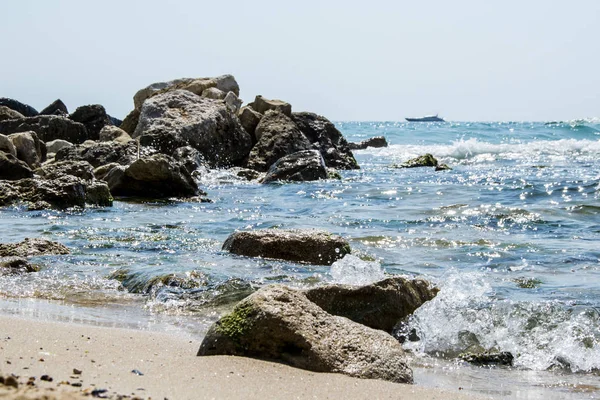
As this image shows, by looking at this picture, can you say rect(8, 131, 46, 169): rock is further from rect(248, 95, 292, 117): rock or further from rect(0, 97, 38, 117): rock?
rect(0, 97, 38, 117): rock

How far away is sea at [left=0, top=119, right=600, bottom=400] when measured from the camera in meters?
5.16

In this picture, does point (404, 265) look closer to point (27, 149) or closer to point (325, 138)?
point (27, 149)

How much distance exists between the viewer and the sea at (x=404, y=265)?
516 cm

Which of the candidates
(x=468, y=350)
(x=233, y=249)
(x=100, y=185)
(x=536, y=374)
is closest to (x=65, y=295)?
(x=233, y=249)

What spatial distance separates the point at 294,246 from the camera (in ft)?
26.9

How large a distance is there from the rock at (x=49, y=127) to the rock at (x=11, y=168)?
30.4 feet

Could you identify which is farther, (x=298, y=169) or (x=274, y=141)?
(x=274, y=141)

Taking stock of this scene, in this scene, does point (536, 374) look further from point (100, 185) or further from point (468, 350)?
point (100, 185)

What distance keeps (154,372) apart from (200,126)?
17.6 m

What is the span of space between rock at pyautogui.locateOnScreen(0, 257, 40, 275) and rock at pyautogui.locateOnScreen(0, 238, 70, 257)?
1.63 ft

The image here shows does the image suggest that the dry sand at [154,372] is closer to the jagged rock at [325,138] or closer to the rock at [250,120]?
the rock at [250,120]

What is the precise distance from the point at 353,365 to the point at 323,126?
20.5 meters

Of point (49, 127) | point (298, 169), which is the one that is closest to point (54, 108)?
point (49, 127)

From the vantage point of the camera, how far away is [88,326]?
4844 mm
